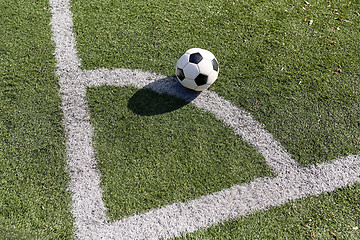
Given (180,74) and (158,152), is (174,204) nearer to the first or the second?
(158,152)

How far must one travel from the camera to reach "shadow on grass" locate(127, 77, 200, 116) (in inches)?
169

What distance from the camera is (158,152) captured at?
3.94m

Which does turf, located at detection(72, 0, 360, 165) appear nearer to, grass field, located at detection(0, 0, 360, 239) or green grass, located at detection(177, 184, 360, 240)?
grass field, located at detection(0, 0, 360, 239)

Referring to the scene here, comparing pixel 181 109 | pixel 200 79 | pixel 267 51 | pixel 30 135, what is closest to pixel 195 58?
pixel 200 79

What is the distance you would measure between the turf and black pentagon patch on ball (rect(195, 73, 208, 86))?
0.43 meters

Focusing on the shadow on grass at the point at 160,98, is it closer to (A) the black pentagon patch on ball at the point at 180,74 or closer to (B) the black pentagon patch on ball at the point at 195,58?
(A) the black pentagon patch on ball at the point at 180,74

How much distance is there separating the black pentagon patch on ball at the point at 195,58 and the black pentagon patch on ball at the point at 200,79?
181 millimetres

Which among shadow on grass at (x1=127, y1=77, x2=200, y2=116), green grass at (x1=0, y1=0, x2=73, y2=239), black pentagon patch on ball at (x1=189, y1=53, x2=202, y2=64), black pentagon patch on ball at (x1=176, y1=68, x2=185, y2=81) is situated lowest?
green grass at (x1=0, y1=0, x2=73, y2=239)

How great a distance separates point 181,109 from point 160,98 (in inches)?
12.9

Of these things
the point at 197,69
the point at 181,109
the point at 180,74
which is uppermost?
the point at 197,69

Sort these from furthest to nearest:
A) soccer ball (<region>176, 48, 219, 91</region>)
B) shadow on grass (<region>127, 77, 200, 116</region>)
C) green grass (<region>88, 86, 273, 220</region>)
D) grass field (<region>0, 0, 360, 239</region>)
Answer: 1. shadow on grass (<region>127, 77, 200, 116</region>)
2. soccer ball (<region>176, 48, 219, 91</region>)
3. green grass (<region>88, 86, 273, 220</region>)
4. grass field (<region>0, 0, 360, 239</region>)

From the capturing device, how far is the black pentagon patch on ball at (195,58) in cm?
412

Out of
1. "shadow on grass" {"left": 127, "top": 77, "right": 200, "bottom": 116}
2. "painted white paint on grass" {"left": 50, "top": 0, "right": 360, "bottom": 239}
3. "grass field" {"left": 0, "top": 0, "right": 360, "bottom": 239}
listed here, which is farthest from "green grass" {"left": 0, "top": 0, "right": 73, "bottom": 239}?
"shadow on grass" {"left": 127, "top": 77, "right": 200, "bottom": 116}

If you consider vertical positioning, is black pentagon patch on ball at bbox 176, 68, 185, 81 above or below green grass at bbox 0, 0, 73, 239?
above
